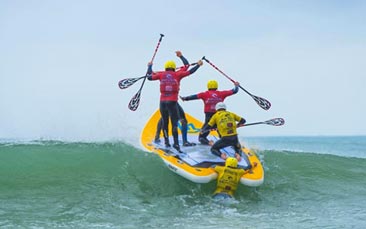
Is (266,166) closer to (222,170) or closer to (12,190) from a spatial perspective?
(222,170)

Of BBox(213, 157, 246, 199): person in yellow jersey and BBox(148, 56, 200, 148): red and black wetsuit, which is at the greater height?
BBox(148, 56, 200, 148): red and black wetsuit

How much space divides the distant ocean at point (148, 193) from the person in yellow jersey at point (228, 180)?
0.60 ft

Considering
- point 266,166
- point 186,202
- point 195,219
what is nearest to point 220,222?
point 195,219

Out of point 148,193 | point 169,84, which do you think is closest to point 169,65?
point 169,84

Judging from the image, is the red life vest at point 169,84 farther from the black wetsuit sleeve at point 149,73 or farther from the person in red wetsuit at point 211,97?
the person in red wetsuit at point 211,97

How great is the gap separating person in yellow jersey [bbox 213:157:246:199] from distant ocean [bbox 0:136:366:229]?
18 cm

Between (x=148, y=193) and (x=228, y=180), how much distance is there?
1.62 metres

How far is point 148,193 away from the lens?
30.3ft

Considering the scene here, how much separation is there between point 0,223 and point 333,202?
573cm

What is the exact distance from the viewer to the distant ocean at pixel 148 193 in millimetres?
7430

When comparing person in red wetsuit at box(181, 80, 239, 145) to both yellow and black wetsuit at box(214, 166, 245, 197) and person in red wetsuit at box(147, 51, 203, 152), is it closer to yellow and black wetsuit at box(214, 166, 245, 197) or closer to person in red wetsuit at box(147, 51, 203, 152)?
person in red wetsuit at box(147, 51, 203, 152)

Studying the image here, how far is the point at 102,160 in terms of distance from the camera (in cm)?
1148

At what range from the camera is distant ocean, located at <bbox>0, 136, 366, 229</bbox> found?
24.4 ft

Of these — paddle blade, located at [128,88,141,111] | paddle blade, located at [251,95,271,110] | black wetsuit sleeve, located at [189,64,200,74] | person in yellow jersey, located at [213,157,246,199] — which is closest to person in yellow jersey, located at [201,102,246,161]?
person in yellow jersey, located at [213,157,246,199]
